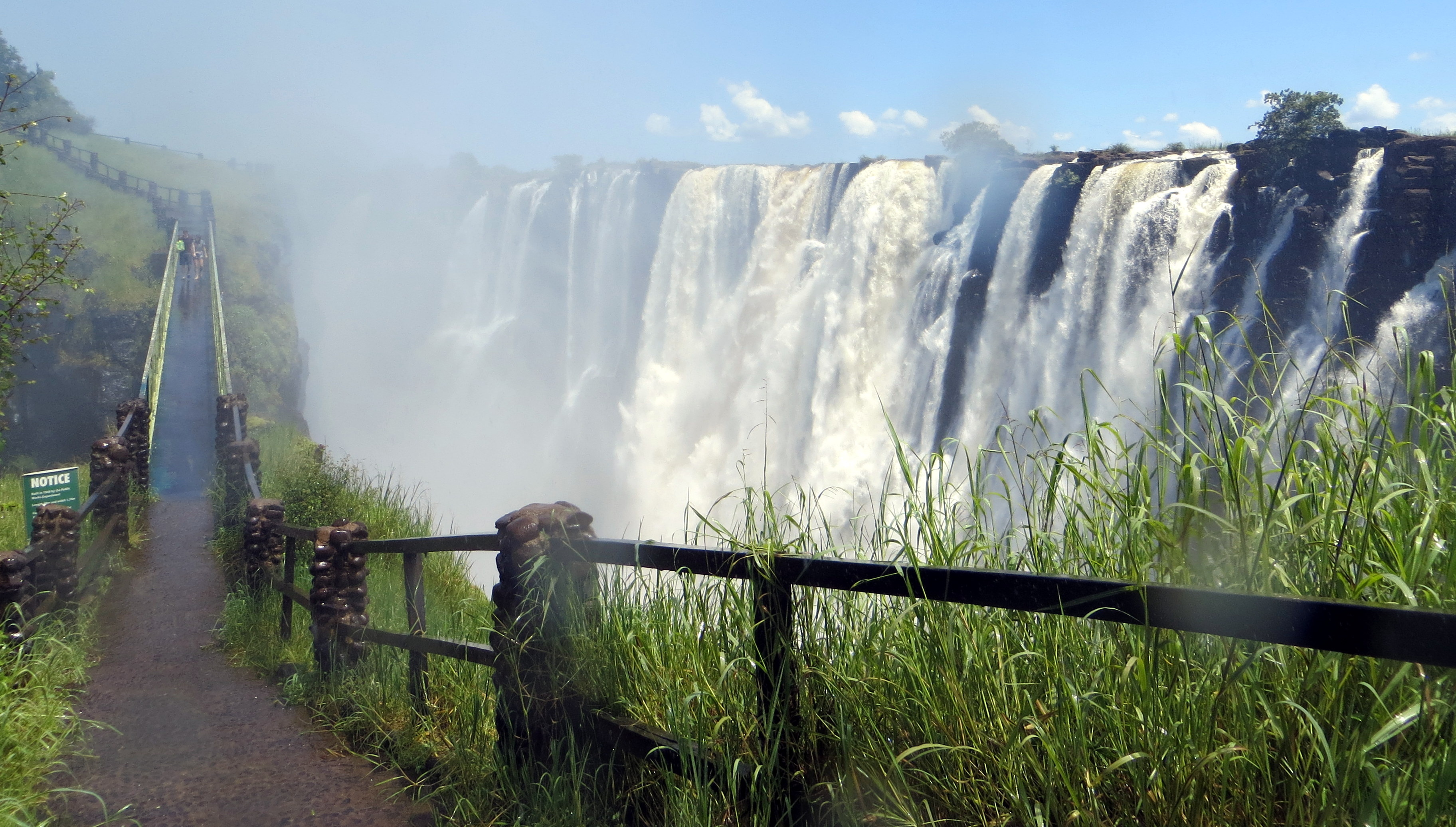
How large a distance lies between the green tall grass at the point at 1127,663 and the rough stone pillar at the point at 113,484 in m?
9.00

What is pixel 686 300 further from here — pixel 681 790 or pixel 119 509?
pixel 681 790

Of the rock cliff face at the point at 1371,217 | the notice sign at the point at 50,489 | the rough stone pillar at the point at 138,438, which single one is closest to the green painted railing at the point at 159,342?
the rough stone pillar at the point at 138,438

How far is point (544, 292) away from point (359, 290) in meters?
18.1

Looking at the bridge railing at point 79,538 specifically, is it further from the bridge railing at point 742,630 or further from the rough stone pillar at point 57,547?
the bridge railing at point 742,630

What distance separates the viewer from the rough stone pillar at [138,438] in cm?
1227

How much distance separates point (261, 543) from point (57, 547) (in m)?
1.29

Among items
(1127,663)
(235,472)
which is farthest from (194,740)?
(235,472)

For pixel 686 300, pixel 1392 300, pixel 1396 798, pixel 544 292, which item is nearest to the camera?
pixel 1396 798

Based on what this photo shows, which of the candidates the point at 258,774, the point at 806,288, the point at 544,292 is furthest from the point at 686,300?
the point at 258,774

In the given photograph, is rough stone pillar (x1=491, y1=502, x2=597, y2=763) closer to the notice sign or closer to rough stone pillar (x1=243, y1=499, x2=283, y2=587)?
rough stone pillar (x1=243, y1=499, x2=283, y2=587)

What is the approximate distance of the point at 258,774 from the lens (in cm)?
397

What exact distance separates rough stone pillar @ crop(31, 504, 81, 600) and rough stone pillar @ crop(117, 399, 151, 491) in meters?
6.32

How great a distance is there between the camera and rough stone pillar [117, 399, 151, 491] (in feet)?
40.3

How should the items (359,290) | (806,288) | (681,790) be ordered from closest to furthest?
(681,790) → (806,288) → (359,290)
